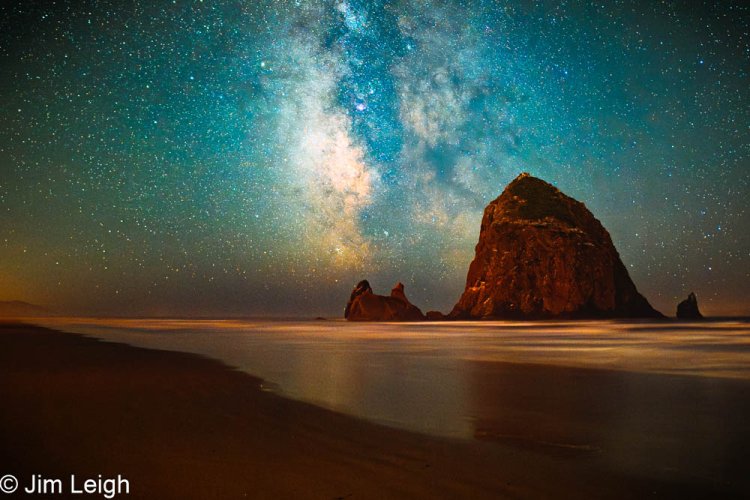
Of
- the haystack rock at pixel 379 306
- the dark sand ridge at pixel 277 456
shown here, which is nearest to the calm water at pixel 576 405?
the dark sand ridge at pixel 277 456

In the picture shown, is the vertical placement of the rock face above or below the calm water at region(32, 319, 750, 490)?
below

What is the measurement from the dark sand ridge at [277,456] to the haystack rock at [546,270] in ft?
412

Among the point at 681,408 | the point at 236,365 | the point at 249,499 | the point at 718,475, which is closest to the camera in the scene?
the point at 249,499

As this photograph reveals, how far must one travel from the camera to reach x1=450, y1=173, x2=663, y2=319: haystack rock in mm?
128750

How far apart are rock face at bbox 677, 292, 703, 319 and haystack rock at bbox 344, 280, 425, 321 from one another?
84.7 m

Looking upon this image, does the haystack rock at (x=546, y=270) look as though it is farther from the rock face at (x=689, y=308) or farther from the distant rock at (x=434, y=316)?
the rock face at (x=689, y=308)

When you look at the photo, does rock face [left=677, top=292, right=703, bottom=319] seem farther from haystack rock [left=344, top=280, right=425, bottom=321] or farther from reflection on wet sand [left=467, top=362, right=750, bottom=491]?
reflection on wet sand [left=467, top=362, right=750, bottom=491]

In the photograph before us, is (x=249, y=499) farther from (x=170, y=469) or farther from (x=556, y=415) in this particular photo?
(x=556, y=415)

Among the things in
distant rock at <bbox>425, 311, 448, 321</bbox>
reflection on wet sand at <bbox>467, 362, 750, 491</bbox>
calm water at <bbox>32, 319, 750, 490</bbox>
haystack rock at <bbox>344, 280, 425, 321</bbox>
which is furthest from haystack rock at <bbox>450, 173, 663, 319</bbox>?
reflection on wet sand at <bbox>467, 362, 750, 491</bbox>

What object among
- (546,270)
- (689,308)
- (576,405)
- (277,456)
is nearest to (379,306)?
(546,270)

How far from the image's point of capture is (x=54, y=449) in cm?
604

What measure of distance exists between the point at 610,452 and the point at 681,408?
14.8 ft

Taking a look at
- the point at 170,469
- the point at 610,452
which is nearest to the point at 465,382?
the point at 610,452

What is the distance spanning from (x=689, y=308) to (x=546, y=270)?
59161 mm
